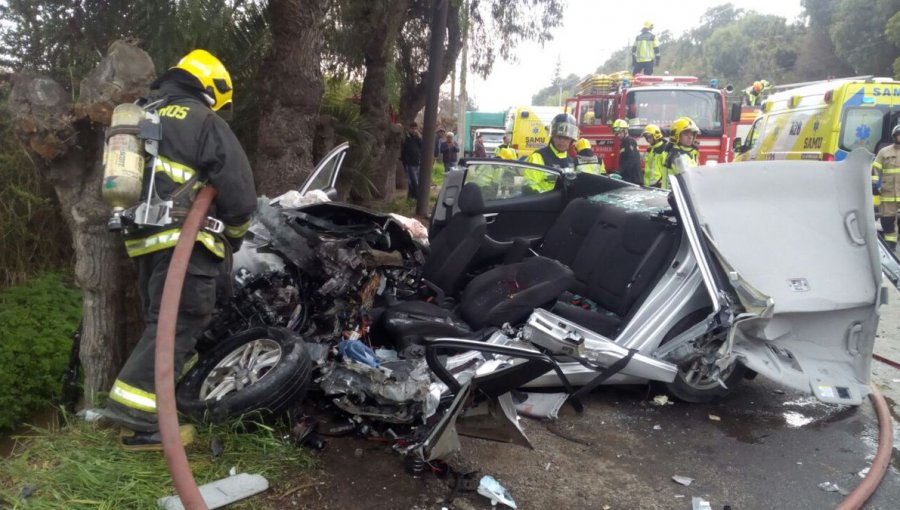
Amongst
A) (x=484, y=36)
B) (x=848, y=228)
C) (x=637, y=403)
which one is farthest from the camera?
(x=484, y=36)

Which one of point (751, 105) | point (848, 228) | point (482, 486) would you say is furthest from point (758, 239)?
point (751, 105)

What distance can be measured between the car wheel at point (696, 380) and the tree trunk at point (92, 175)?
321 centimetres

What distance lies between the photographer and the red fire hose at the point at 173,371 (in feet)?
7.64

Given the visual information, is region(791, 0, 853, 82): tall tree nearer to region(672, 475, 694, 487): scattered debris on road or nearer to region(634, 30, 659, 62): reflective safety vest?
region(634, 30, 659, 62): reflective safety vest

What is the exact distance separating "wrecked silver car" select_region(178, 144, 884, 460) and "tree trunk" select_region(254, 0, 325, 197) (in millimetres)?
2196

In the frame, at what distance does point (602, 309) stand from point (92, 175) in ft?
10.5

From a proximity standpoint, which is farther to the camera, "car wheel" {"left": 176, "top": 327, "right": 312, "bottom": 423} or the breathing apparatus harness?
"car wheel" {"left": 176, "top": 327, "right": 312, "bottom": 423}

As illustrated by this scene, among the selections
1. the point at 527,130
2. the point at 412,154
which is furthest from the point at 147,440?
the point at 527,130

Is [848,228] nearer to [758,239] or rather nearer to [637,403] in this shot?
[758,239]

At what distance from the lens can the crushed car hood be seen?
12.2ft

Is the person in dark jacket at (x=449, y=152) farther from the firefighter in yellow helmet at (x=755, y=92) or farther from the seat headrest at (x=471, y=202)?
the seat headrest at (x=471, y=202)

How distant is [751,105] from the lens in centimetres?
1720

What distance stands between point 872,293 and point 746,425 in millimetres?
1029

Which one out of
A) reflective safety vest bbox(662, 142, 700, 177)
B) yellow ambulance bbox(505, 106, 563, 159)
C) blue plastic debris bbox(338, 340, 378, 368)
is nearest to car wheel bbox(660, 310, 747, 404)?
blue plastic debris bbox(338, 340, 378, 368)
